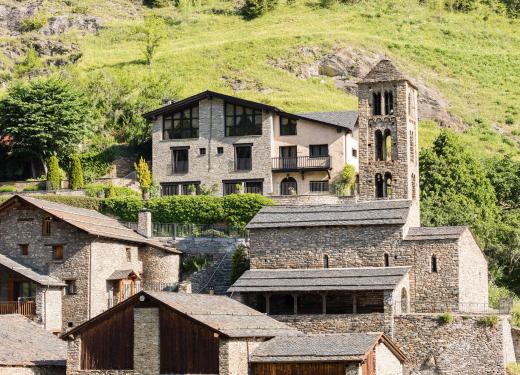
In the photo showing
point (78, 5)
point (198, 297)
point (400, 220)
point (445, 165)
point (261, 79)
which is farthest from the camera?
point (78, 5)

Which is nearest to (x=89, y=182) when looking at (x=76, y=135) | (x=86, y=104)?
(x=76, y=135)

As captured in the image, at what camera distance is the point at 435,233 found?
6347 centimetres

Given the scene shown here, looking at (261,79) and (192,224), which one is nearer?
(192,224)

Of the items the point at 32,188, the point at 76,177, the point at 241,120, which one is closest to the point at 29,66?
the point at 32,188

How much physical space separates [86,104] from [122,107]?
515cm

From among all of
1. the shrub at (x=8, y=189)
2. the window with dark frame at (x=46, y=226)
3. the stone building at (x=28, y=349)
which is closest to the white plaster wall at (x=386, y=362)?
the stone building at (x=28, y=349)

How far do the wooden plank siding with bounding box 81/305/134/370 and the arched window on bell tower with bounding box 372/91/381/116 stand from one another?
28670mm

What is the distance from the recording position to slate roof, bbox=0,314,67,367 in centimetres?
5375

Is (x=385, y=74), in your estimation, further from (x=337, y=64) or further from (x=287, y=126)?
(x=337, y=64)

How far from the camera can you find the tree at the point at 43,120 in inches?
3541

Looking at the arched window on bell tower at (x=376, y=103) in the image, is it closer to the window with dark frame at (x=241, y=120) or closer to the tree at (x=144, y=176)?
the window with dark frame at (x=241, y=120)

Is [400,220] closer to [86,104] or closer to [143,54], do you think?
[86,104]

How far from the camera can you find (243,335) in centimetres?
5200

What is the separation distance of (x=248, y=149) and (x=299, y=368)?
35512 mm
